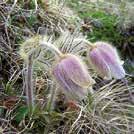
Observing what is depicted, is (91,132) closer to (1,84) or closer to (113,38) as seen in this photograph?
(1,84)

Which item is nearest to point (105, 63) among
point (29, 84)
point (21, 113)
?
point (29, 84)

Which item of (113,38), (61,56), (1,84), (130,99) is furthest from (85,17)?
(61,56)

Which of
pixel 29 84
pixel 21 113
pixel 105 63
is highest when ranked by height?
pixel 105 63

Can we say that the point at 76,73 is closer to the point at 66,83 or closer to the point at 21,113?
the point at 66,83

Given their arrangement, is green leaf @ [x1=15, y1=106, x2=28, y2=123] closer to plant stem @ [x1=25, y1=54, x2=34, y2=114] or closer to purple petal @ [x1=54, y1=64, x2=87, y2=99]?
plant stem @ [x1=25, y1=54, x2=34, y2=114]

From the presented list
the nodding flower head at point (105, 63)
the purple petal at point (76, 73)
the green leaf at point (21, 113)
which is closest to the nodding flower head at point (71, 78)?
the purple petal at point (76, 73)

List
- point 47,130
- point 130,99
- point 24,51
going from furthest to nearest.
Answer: point 130,99, point 47,130, point 24,51

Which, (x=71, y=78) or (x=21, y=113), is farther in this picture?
(x=21, y=113)

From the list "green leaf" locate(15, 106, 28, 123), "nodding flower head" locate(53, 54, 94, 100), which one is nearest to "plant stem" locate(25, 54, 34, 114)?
"green leaf" locate(15, 106, 28, 123)
